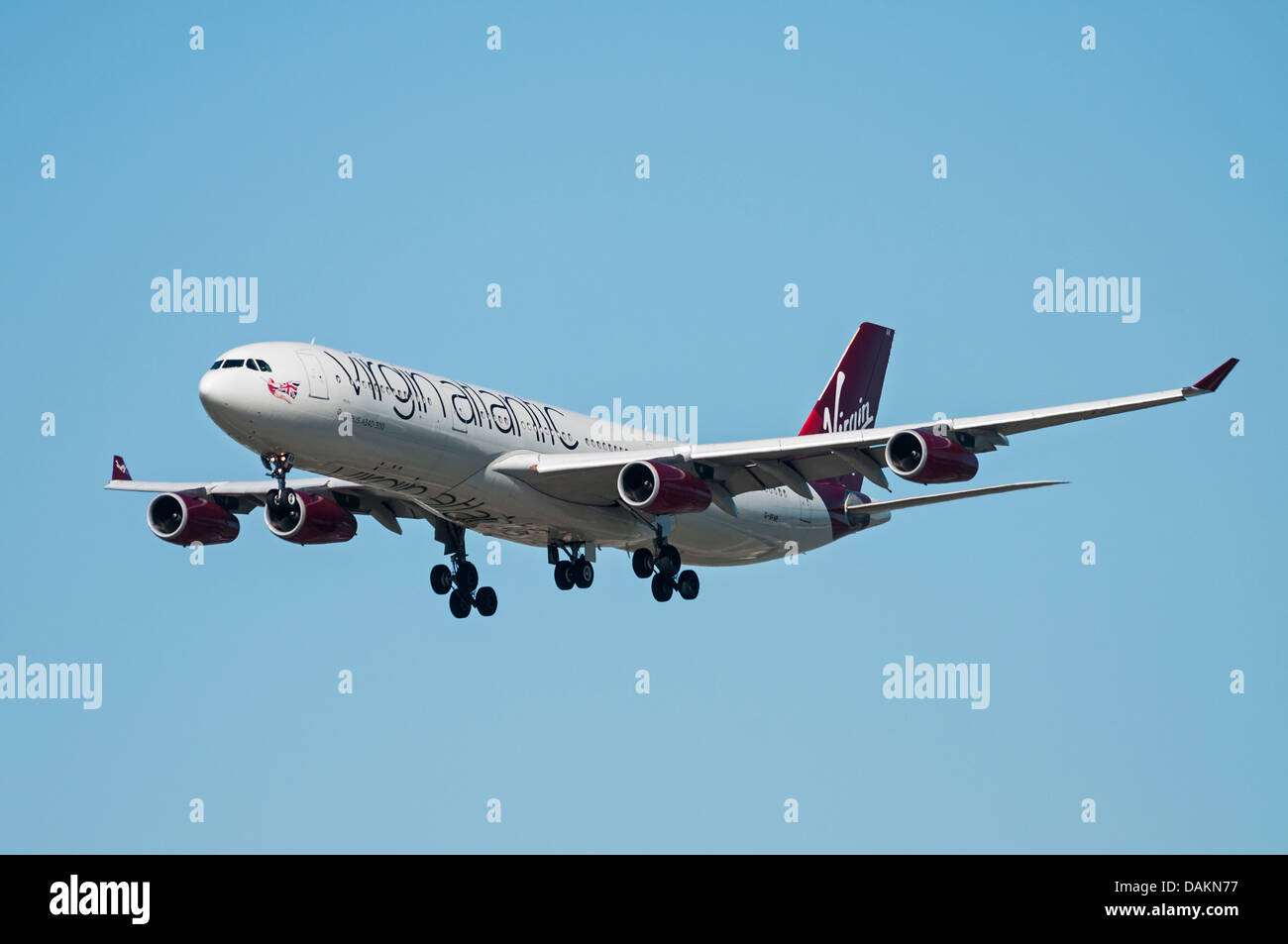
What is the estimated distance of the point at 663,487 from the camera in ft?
154

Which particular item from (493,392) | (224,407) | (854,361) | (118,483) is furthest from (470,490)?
(854,361)

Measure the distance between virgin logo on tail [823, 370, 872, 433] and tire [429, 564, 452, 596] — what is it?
1451 centimetres

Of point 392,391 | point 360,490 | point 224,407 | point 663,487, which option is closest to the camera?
point 224,407

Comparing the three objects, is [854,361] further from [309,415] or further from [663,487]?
[309,415]

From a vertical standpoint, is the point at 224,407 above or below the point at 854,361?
below

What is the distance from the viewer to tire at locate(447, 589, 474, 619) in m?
52.5

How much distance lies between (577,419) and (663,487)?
529 cm

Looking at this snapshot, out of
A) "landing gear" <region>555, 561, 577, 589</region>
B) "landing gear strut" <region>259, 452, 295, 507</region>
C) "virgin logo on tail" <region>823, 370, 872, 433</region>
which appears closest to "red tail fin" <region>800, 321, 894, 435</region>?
"virgin logo on tail" <region>823, 370, 872, 433</region>

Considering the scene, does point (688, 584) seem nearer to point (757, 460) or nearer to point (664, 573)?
point (664, 573)

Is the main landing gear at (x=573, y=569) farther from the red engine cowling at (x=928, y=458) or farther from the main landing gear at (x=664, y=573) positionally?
the red engine cowling at (x=928, y=458)

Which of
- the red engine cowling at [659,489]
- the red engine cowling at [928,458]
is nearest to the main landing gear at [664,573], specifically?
the red engine cowling at [659,489]

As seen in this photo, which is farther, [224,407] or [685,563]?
[685,563]

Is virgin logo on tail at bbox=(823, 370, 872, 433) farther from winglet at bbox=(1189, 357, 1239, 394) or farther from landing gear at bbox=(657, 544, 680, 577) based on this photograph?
winglet at bbox=(1189, 357, 1239, 394)

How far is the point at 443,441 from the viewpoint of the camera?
44.7 m
